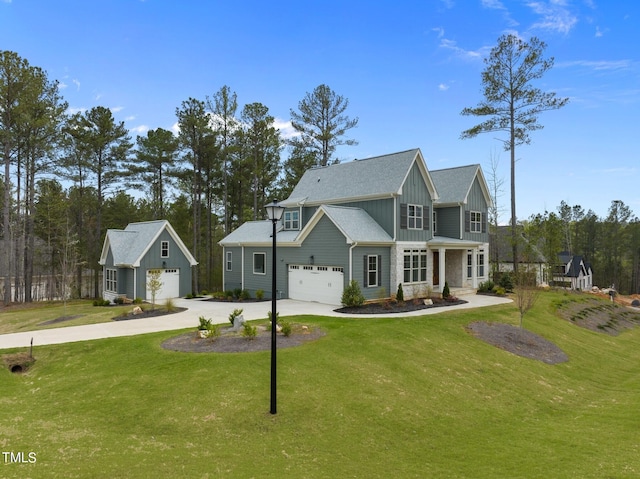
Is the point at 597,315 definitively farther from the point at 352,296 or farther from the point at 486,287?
the point at 352,296

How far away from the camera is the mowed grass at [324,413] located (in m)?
6.79

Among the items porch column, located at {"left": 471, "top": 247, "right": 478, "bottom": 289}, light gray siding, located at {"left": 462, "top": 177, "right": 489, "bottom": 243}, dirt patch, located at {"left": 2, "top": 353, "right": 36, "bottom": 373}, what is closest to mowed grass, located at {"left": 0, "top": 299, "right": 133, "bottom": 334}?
dirt patch, located at {"left": 2, "top": 353, "right": 36, "bottom": 373}

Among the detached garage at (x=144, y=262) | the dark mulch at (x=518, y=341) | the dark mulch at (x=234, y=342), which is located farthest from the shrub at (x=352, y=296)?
the detached garage at (x=144, y=262)

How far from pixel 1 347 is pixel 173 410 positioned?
8.01 meters

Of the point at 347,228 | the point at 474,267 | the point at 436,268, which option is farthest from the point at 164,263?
the point at 474,267

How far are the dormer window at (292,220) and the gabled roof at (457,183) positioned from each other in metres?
9.41

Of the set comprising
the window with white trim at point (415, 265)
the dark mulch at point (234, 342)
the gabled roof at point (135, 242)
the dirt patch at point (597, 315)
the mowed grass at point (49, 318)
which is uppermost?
the gabled roof at point (135, 242)

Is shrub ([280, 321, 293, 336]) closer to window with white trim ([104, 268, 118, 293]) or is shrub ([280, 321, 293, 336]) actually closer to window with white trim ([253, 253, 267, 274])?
window with white trim ([253, 253, 267, 274])

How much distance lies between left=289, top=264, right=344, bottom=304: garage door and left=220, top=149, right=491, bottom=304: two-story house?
5 cm

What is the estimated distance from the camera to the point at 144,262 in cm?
2659

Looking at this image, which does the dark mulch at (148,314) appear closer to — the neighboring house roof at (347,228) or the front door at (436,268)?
the neighboring house roof at (347,228)

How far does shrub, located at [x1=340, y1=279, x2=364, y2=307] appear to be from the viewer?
20500 mm

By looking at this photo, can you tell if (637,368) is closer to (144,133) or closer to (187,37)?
(187,37)

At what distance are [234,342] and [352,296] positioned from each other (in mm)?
8993
